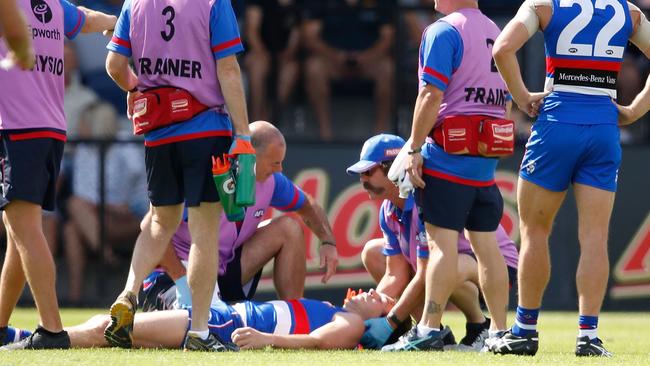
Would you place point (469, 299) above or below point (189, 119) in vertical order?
below

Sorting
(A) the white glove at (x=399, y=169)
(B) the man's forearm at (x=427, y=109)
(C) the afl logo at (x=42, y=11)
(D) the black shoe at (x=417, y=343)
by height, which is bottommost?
(D) the black shoe at (x=417, y=343)

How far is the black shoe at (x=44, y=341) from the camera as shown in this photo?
6.56m

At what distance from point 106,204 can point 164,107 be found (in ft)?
17.4

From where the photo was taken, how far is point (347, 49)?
489 inches

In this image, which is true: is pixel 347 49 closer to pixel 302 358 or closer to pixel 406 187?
pixel 406 187

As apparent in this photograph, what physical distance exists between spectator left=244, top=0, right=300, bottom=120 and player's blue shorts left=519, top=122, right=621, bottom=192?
19.4 feet

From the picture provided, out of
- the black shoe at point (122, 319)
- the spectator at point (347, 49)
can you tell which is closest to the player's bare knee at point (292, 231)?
the black shoe at point (122, 319)

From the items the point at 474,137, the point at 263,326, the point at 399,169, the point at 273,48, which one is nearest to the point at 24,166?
the point at 263,326

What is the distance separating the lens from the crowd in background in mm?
12211

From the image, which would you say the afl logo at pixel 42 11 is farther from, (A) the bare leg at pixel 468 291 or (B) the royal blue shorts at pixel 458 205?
(A) the bare leg at pixel 468 291

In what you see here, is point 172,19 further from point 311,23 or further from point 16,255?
point 311,23

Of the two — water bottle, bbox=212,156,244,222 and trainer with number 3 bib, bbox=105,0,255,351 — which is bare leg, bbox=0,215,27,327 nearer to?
trainer with number 3 bib, bbox=105,0,255,351

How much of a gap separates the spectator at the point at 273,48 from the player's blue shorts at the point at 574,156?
19.4ft

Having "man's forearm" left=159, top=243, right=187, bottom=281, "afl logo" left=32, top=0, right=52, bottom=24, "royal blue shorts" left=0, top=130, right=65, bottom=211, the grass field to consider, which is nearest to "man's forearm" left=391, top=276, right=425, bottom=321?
the grass field
